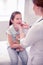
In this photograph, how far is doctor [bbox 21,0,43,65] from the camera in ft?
3.31

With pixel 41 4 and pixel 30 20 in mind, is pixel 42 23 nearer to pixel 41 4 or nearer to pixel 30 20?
pixel 41 4

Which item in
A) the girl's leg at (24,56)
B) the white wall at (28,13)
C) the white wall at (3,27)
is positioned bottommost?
the girl's leg at (24,56)

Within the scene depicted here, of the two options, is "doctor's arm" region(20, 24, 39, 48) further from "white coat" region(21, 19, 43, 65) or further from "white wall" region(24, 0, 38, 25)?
"white wall" region(24, 0, 38, 25)

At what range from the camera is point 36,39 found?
103 centimetres

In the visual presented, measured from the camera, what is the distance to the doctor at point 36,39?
1009 mm

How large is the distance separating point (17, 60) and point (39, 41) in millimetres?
403

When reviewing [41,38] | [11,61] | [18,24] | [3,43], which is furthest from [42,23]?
[3,43]

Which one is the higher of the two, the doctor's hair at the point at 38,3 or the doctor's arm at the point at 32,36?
the doctor's hair at the point at 38,3

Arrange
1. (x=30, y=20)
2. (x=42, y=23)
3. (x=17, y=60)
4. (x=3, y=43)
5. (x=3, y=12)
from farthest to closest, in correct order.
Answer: (x=3, y=12), (x=30, y=20), (x=3, y=43), (x=17, y=60), (x=42, y=23)

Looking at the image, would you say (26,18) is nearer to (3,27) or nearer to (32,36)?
(3,27)

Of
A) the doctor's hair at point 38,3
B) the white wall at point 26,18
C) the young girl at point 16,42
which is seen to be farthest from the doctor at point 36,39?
the white wall at point 26,18

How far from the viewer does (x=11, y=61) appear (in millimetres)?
1390

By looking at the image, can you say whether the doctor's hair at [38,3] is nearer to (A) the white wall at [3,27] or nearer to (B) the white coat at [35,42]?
(B) the white coat at [35,42]

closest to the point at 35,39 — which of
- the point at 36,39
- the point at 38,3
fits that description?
the point at 36,39
